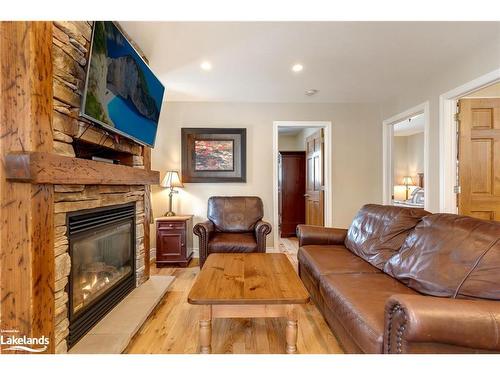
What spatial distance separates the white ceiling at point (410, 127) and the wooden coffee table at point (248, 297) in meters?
4.99

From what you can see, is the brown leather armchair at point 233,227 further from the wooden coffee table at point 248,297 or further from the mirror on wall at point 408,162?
the mirror on wall at point 408,162

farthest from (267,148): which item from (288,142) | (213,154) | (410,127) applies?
(410,127)

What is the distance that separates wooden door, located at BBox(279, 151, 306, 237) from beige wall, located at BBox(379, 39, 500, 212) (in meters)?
2.19

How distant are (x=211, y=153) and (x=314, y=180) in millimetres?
1975

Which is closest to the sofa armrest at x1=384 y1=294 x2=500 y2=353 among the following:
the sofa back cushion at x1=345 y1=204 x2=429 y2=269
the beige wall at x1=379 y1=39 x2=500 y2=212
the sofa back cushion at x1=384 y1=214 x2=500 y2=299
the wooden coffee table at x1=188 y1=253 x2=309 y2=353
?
the sofa back cushion at x1=384 y1=214 x2=500 y2=299

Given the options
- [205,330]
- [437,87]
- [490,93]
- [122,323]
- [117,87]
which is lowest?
[122,323]

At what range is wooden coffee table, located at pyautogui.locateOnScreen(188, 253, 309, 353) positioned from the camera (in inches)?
55.5

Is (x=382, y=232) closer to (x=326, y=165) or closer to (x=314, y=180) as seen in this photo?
(x=326, y=165)

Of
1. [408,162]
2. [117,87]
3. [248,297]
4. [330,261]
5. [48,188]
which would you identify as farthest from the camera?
[408,162]

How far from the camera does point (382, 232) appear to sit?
2076 millimetres

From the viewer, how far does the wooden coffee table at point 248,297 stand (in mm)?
1409

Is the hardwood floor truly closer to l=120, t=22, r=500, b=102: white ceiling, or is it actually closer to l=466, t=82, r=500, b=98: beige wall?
Result: l=120, t=22, r=500, b=102: white ceiling
